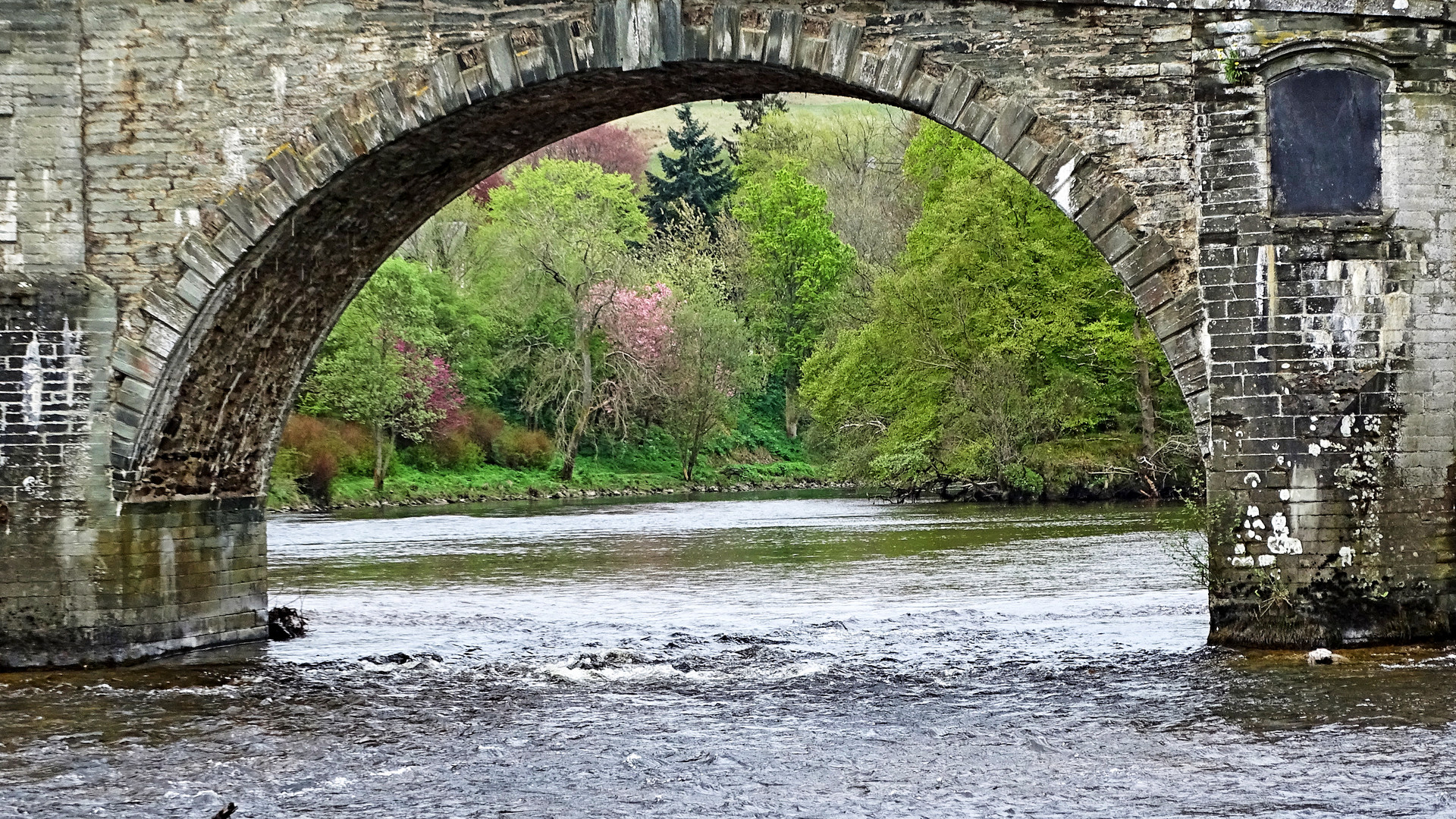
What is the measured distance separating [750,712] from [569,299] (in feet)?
110

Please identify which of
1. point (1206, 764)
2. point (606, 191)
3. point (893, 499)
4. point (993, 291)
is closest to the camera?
point (1206, 764)

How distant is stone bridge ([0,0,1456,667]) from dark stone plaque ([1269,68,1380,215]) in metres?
0.02

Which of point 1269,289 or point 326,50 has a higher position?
point 326,50

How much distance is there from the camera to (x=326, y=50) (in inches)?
489

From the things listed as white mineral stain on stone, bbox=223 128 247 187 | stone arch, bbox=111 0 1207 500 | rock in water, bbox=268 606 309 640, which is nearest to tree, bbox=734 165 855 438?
rock in water, bbox=268 606 309 640

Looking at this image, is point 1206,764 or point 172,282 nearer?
point 1206,764

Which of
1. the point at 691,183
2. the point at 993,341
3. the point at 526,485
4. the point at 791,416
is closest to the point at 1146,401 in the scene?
the point at 993,341

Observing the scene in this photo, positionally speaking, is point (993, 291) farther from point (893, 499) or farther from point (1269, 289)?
point (1269, 289)

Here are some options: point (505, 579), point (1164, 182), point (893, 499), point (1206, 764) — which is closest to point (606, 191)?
point (893, 499)

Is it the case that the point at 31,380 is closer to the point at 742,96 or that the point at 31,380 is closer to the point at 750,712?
the point at 742,96

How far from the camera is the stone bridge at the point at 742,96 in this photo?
37.5ft

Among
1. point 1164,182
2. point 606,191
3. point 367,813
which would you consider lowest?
point 367,813

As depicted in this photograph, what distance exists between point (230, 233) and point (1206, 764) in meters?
7.64

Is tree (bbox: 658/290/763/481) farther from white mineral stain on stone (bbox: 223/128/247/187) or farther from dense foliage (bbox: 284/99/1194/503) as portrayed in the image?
white mineral stain on stone (bbox: 223/128/247/187)
